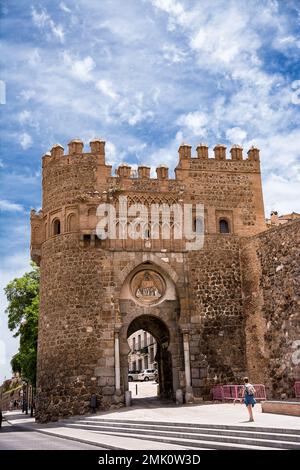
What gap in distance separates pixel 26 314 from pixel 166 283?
9929 mm

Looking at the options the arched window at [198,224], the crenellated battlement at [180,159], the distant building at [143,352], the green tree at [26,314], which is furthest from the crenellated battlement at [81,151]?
the distant building at [143,352]

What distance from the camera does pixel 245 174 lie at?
2177cm

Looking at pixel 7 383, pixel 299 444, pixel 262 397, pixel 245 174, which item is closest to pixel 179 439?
pixel 299 444

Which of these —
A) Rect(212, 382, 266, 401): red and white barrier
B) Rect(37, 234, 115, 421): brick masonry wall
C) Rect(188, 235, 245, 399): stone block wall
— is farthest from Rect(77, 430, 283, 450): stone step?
Rect(188, 235, 245, 399): stone block wall

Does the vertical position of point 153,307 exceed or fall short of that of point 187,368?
it exceeds it

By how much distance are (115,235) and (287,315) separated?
681 cm

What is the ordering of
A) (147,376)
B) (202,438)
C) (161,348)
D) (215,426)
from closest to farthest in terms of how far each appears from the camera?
(202,438) < (215,426) < (161,348) < (147,376)

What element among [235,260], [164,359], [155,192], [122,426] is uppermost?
[155,192]

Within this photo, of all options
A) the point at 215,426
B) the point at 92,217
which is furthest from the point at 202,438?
the point at 92,217

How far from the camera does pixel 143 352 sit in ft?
163

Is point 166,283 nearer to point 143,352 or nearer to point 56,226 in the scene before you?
point 56,226

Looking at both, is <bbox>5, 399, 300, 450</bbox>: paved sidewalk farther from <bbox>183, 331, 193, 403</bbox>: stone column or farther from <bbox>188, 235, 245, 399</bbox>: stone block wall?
<bbox>188, 235, 245, 399</bbox>: stone block wall

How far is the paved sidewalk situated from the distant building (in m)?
28.8
